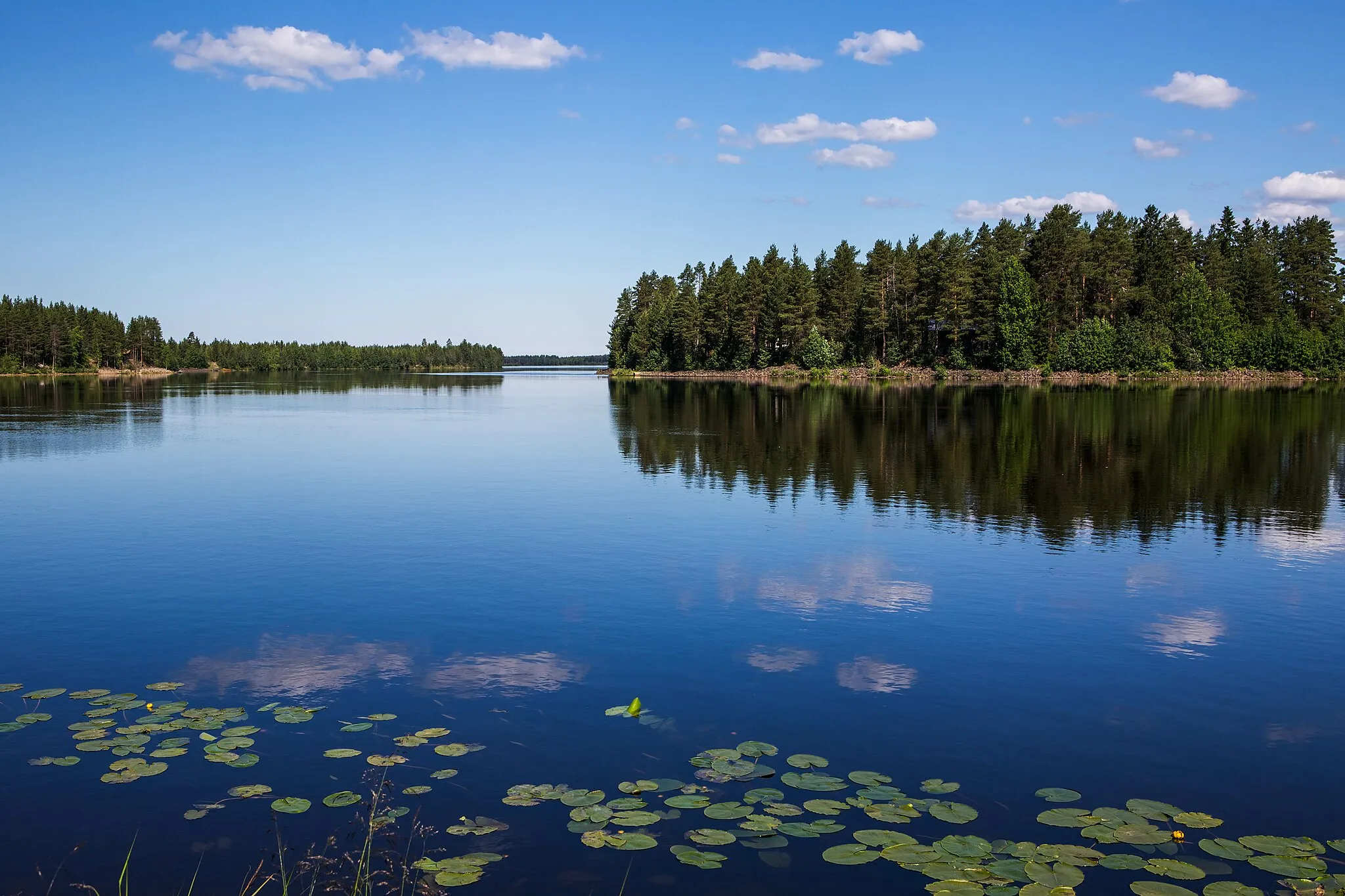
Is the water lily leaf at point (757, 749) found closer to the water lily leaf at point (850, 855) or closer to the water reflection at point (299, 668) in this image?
the water lily leaf at point (850, 855)

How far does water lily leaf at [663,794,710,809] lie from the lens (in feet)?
33.7

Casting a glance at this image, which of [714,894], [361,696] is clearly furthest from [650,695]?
[714,894]

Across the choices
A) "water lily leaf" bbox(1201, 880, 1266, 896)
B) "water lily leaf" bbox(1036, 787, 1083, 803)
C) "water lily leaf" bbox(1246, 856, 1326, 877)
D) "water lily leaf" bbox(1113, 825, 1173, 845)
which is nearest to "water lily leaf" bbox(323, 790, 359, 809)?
"water lily leaf" bbox(1036, 787, 1083, 803)

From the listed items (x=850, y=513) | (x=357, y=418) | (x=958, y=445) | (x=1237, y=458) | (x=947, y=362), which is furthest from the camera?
(x=947, y=362)

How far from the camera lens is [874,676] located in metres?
14.8

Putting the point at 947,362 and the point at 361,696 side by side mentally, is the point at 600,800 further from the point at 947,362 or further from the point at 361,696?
the point at 947,362

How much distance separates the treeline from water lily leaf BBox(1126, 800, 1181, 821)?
128 metres

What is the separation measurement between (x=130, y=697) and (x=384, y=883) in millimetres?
6877

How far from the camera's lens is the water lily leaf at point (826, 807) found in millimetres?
10164

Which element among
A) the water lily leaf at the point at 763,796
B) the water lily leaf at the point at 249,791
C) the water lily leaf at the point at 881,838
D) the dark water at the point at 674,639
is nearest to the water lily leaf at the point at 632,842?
the dark water at the point at 674,639

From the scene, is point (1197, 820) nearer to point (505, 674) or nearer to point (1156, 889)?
point (1156, 889)

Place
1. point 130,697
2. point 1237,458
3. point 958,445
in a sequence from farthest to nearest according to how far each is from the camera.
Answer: point 958,445 → point 1237,458 → point 130,697

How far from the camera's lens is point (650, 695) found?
1388cm

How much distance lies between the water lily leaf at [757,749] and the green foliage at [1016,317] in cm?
12720
